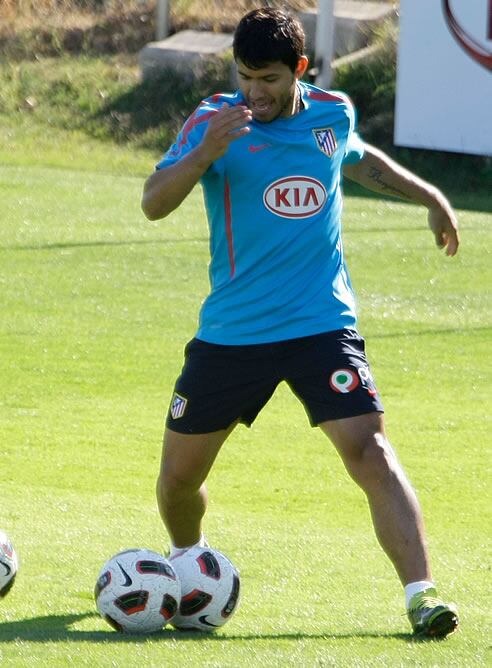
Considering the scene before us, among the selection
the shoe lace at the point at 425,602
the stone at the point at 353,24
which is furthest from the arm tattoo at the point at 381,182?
the stone at the point at 353,24

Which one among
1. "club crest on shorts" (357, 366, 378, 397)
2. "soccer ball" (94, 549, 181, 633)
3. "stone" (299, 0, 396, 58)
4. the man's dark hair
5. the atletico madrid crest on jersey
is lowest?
"stone" (299, 0, 396, 58)

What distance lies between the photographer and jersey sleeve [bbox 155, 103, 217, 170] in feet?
17.1

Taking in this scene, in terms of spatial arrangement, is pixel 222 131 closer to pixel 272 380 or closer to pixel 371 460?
pixel 272 380

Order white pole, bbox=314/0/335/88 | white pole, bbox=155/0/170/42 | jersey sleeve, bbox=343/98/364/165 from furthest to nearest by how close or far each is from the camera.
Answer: white pole, bbox=155/0/170/42 → white pole, bbox=314/0/335/88 → jersey sleeve, bbox=343/98/364/165

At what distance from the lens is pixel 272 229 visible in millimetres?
5305

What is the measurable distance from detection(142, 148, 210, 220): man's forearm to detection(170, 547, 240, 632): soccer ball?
4.18 ft

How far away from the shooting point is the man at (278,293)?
5.21 m

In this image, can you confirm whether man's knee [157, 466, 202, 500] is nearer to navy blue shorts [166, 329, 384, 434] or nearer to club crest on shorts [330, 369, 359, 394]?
navy blue shorts [166, 329, 384, 434]

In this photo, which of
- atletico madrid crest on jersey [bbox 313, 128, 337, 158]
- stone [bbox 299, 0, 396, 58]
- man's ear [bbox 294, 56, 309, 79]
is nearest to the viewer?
man's ear [bbox 294, 56, 309, 79]

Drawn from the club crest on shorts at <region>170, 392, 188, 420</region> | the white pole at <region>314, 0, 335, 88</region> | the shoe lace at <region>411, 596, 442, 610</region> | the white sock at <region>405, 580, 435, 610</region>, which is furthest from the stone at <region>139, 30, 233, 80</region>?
the shoe lace at <region>411, 596, 442, 610</region>

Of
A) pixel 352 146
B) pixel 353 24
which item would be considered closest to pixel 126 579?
pixel 352 146

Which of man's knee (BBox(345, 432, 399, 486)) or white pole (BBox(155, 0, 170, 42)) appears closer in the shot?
man's knee (BBox(345, 432, 399, 486))

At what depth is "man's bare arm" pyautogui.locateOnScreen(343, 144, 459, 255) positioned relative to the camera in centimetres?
589

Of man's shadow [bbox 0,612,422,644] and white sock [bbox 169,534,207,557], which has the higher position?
man's shadow [bbox 0,612,422,644]
